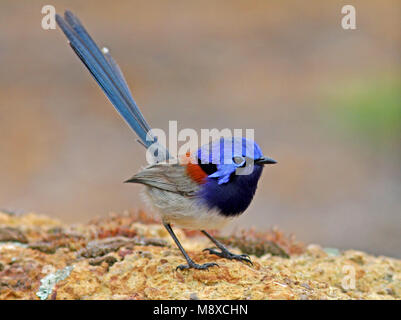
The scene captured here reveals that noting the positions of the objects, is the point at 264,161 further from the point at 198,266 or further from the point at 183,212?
the point at 198,266

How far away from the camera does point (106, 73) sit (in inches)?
225

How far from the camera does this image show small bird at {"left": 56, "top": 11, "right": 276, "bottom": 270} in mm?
4957

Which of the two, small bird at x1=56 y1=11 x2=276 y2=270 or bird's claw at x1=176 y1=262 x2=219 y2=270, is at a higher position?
small bird at x1=56 y1=11 x2=276 y2=270

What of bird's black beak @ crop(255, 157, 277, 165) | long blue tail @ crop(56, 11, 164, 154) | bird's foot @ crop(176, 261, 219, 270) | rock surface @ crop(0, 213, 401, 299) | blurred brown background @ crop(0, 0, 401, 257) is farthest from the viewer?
blurred brown background @ crop(0, 0, 401, 257)

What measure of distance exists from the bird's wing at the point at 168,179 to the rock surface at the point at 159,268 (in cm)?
75

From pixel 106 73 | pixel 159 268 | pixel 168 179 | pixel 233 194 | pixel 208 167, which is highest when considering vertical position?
pixel 106 73

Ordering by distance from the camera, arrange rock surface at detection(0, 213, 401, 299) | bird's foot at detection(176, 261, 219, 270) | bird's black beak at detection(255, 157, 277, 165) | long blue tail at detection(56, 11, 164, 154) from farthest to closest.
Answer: long blue tail at detection(56, 11, 164, 154) < bird's foot at detection(176, 261, 219, 270) < rock surface at detection(0, 213, 401, 299) < bird's black beak at detection(255, 157, 277, 165)

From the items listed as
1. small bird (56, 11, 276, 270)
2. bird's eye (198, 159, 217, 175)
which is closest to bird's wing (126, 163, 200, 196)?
small bird (56, 11, 276, 270)

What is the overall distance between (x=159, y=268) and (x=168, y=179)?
2.79 feet

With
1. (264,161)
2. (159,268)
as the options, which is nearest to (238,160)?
(264,161)

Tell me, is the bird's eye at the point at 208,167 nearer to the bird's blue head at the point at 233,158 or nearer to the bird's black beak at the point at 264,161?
the bird's blue head at the point at 233,158

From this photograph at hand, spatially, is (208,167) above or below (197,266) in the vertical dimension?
above

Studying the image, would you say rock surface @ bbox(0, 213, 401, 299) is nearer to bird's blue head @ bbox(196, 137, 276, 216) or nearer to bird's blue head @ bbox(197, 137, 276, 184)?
bird's blue head @ bbox(196, 137, 276, 216)

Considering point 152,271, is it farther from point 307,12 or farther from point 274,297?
point 307,12
